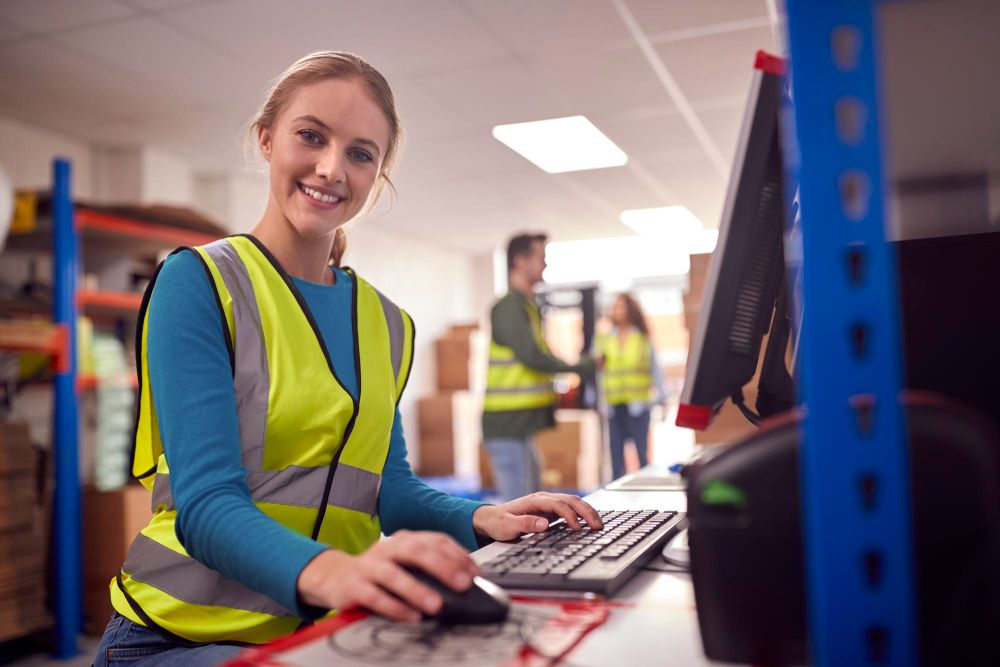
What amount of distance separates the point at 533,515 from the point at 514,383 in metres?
2.97

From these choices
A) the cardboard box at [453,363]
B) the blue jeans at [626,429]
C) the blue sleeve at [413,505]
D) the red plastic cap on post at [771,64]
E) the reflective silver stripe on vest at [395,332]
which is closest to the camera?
the red plastic cap on post at [771,64]

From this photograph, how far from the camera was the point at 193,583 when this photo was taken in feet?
2.95

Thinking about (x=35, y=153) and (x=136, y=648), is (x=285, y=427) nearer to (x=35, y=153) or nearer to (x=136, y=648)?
(x=136, y=648)

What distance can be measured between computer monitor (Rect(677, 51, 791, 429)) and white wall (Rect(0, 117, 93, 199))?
412 cm

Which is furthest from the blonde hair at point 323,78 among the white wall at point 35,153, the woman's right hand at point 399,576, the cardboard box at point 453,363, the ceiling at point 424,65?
the cardboard box at point 453,363

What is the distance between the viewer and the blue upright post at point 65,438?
2846mm

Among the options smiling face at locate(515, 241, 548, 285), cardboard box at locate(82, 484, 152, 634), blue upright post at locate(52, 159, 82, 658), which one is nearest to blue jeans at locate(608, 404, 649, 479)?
smiling face at locate(515, 241, 548, 285)

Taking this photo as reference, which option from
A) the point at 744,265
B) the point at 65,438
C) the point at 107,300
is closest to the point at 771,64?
the point at 744,265

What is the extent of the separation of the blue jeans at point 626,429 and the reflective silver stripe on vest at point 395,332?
440 centimetres

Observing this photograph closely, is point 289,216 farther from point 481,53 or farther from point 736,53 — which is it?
point 736,53

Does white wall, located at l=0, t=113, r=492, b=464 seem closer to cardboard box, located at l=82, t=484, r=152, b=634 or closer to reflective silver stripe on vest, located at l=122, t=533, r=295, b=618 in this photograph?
reflective silver stripe on vest, located at l=122, t=533, r=295, b=618

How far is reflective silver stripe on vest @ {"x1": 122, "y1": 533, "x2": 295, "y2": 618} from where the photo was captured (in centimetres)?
90

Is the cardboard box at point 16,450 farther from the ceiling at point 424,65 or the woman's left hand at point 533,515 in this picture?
the woman's left hand at point 533,515

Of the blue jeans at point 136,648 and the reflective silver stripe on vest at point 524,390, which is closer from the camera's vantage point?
the blue jeans at point 136,648
